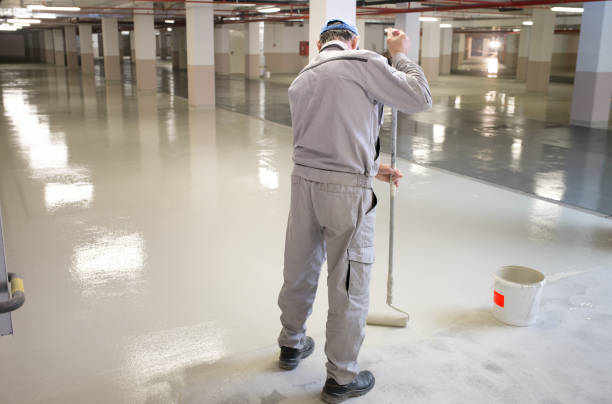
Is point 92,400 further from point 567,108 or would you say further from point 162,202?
point 567,108

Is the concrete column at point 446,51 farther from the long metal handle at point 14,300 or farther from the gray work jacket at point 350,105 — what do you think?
the long metal handle at point 14,300

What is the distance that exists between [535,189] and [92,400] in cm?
509

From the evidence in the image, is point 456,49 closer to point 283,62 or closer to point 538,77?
point 283,62

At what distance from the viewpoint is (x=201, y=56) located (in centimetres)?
1336

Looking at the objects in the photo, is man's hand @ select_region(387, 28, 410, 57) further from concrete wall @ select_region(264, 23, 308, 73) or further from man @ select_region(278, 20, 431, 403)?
concrete wall @ select_region(264, 23, 308, 73)

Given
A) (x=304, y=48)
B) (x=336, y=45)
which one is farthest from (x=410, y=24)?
(x=336, y=45)

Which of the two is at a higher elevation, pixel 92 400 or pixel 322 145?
pixel 322 145

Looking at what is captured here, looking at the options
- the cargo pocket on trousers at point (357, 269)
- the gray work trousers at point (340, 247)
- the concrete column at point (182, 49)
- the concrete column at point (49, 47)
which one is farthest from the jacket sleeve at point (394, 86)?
the concrete column at point (49, 47)

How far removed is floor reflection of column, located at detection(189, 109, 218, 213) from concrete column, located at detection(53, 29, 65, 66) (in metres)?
26.3

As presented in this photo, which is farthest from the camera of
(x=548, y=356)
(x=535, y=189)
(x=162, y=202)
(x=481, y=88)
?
(x=481, y=88)

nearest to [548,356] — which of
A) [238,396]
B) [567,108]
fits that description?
[238,396]

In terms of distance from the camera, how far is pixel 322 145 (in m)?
2.33

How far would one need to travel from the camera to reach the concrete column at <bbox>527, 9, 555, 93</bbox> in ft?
59.0

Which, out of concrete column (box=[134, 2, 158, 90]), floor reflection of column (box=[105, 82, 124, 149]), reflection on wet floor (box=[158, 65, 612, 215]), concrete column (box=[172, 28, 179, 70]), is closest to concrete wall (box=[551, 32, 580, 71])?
reflection on wet floor (box=[158, 65, 612, 215])
